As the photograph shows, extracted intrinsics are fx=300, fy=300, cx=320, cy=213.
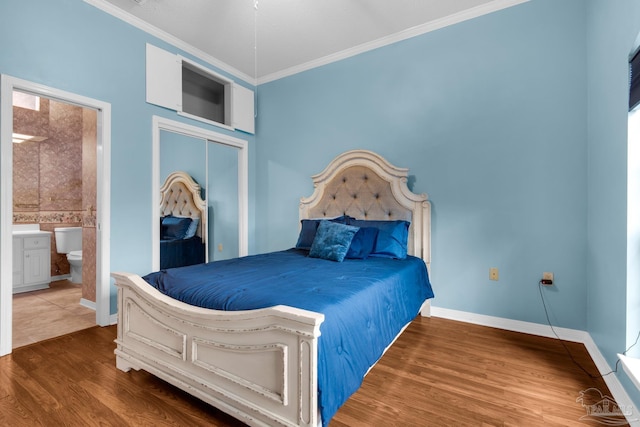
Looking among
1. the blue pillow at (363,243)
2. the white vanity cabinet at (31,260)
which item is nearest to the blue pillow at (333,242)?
the blue pillow at (363,243)

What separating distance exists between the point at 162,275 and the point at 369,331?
51.7 inches

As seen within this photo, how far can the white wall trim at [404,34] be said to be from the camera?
2.63 m

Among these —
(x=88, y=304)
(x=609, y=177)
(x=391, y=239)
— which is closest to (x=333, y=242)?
(x=391, y=239)

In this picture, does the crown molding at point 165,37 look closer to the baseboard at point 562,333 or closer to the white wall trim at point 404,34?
the white wall trim at point 404,34

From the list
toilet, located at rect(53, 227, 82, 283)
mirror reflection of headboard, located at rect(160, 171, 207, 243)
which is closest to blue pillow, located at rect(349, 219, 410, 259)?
mirror reflection of headboard, located at rect(160, 171, 207, 243)

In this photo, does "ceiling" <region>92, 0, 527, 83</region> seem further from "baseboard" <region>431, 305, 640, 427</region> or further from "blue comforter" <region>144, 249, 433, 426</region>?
"baseboard" <region>431, 305, 640, 427</region>

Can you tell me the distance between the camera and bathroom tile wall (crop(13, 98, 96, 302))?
412cm

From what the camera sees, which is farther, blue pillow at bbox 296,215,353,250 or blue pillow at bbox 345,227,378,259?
blue pillow at bbox 296,215,353,250

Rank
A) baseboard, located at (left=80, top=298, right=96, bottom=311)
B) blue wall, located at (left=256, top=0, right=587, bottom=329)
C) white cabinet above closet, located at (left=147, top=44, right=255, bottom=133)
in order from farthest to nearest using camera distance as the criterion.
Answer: baseboard, located at (left=80, top=298, right=96, bottom=311) → white cabinet above closet, located at (left=147, top=44, right=255, bottom=133) → blue wall, located at (left=256, top=0, right=587, bottom=329)

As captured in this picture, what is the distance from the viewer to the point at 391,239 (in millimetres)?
2689

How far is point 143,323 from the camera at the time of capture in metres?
1.77

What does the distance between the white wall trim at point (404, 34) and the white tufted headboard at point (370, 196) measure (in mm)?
1172

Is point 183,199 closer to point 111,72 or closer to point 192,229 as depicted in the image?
point 192,229

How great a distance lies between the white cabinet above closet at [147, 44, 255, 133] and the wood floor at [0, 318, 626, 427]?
7.80ft
